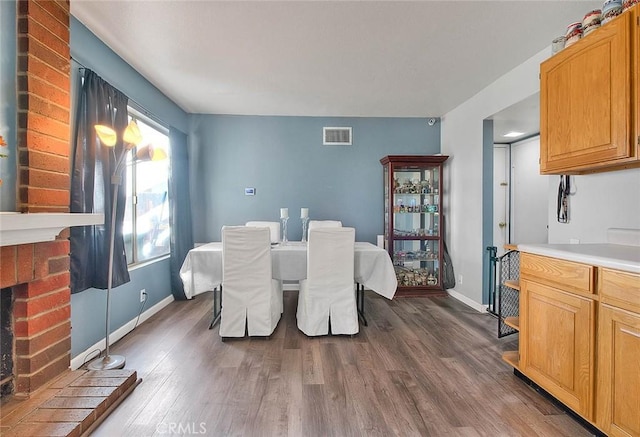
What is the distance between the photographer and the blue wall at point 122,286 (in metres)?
2.22

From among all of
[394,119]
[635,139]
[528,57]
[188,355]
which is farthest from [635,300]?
[394,119]

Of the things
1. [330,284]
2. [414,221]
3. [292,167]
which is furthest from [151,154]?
[414,221]

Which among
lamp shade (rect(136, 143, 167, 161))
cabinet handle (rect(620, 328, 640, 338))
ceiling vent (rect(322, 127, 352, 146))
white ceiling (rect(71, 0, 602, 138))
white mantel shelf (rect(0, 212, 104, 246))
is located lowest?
cabinet handle (rect(620, 328, 640, 338))

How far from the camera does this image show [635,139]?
1521 millimetres

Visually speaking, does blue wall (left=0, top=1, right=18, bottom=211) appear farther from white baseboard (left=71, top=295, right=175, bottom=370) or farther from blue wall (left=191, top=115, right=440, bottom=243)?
blue wall (left=191, top=115, right=440, bottom=243)

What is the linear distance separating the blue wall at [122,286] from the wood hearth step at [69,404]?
1.45 feet

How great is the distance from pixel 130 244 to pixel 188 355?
1480 mm

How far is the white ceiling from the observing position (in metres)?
2.06

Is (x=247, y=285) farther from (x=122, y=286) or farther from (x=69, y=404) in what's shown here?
(x=69, y=404)

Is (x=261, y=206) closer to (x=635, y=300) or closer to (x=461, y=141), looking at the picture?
(x=461, y=141)

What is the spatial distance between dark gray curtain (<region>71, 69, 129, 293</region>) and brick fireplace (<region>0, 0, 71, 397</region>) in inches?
7.0

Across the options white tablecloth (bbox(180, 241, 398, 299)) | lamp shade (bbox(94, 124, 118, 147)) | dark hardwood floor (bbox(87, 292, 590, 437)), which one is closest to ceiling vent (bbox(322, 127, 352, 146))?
white tablecloth (bbox(180, 241, 398, 299))

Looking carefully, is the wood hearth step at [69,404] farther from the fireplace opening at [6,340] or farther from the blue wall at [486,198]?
the blue wall at [486,198]

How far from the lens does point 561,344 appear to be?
1667mm
